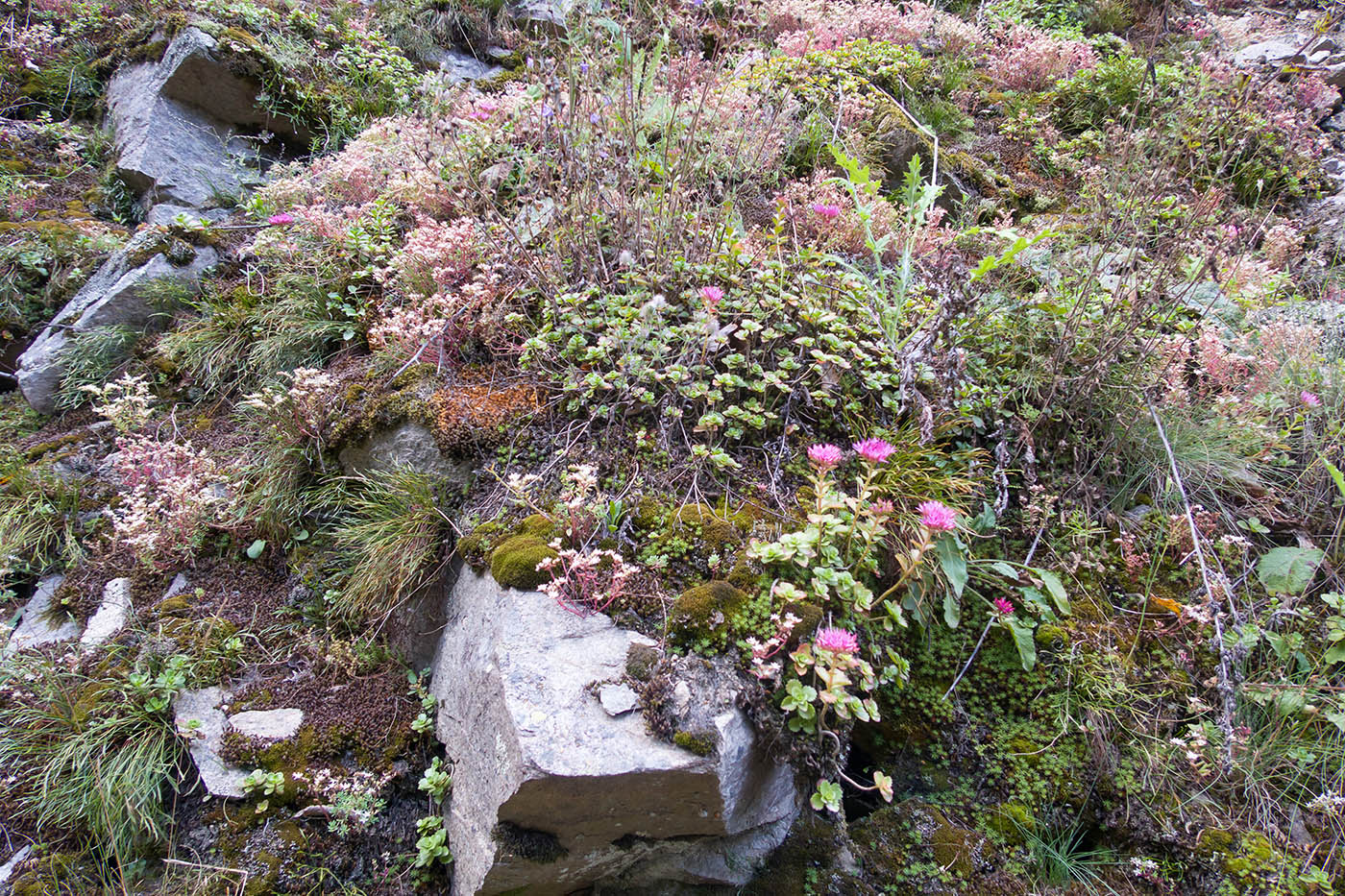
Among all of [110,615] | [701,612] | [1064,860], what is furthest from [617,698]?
[110,615]

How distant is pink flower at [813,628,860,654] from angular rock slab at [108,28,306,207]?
6025mm

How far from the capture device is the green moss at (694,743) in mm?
2092

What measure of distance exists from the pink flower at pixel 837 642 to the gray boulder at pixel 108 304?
16.8 feet

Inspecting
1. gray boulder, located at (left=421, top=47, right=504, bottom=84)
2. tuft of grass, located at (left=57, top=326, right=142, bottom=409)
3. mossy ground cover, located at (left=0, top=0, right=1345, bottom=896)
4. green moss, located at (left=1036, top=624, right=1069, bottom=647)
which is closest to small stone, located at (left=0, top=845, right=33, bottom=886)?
mossy ground cover, located at (left=0, top=0, right=1345, bottom=896)

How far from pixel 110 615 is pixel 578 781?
2657 mm

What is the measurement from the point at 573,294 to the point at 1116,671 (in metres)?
2.87

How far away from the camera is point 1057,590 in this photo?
2.69 metres

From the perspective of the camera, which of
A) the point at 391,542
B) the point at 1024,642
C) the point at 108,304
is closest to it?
the point at 1024,642

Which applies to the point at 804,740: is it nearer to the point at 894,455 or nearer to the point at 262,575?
the point at 894,455

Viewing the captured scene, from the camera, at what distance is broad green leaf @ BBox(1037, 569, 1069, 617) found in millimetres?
2689

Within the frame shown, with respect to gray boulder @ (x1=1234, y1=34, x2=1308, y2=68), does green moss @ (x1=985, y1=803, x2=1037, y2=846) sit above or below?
below

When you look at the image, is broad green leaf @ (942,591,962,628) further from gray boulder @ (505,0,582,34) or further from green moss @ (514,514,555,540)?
gray boulder @ (505,0,582,34)

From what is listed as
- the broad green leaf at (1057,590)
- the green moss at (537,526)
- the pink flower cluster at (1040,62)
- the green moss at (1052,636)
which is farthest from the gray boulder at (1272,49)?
the green moss at (537,526)

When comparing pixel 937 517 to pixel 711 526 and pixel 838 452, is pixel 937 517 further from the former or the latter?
pixel 711 526
